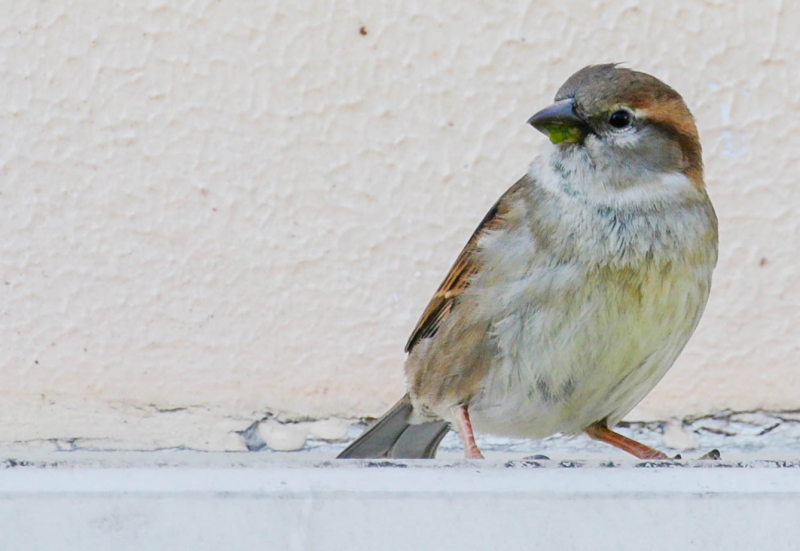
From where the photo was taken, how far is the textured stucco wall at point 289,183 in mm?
1613

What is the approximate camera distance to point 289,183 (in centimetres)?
164

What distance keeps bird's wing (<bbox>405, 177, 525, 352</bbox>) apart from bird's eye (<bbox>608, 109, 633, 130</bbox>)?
13cm

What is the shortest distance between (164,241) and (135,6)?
13.1 inches

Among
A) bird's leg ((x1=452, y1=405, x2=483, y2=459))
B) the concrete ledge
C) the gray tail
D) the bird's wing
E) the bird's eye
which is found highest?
the bird's eye

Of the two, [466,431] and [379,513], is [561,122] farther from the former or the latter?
[379,513]

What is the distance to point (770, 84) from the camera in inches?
63.6

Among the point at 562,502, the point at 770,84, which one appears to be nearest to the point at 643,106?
the point at 770,84

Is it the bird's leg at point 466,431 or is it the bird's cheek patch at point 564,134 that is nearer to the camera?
the bird's cheek patch at point 564,134

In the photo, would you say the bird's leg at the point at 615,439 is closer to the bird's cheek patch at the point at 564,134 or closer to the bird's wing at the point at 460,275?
the bird's wing at the point at 460,275

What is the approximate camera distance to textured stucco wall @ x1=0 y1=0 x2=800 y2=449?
161 centimetres

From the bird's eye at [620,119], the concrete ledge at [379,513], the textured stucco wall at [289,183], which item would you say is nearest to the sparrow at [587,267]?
the bird's eye at [620,119]

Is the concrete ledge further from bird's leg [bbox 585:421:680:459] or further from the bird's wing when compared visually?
bird's leg [bbox 585:421:680:459]


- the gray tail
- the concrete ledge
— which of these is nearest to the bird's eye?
the gray tail

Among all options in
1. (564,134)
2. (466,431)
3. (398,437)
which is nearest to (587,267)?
(564,134)
